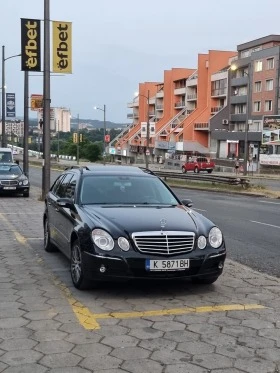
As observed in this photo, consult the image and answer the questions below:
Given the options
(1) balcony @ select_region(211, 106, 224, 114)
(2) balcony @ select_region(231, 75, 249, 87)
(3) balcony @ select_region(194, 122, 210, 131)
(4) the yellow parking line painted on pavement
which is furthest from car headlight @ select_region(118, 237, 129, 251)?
(1) balcony @ select_region(211, 106, 224, 114)

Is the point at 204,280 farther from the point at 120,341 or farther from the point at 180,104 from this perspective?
the point at 180,104

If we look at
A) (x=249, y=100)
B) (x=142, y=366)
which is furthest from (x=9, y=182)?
(x=249, y=100)

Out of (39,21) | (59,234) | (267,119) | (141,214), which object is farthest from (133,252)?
(267,119)

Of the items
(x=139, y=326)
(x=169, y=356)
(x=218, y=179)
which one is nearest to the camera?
(x=169, y=356)

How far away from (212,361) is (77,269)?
245cm

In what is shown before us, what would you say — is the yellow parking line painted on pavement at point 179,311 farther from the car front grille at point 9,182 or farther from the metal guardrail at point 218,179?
the metal guardrail at point 218,179

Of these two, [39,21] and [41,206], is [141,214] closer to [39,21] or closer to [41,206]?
[41,206]

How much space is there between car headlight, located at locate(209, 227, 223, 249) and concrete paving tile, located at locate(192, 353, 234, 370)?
6.13 ft

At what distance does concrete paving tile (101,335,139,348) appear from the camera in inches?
172

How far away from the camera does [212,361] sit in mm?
4062

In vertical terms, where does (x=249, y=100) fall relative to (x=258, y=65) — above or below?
below

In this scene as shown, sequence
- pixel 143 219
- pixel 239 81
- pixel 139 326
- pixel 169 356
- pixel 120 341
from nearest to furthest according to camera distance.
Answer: pixel 169 356
pixel 120 341
pixel 139 326
pixel 143 219
pixel 239 81

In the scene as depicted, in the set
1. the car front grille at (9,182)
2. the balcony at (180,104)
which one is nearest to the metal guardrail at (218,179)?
the car front grille at (9,182)

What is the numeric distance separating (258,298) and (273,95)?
55836 millimetres
